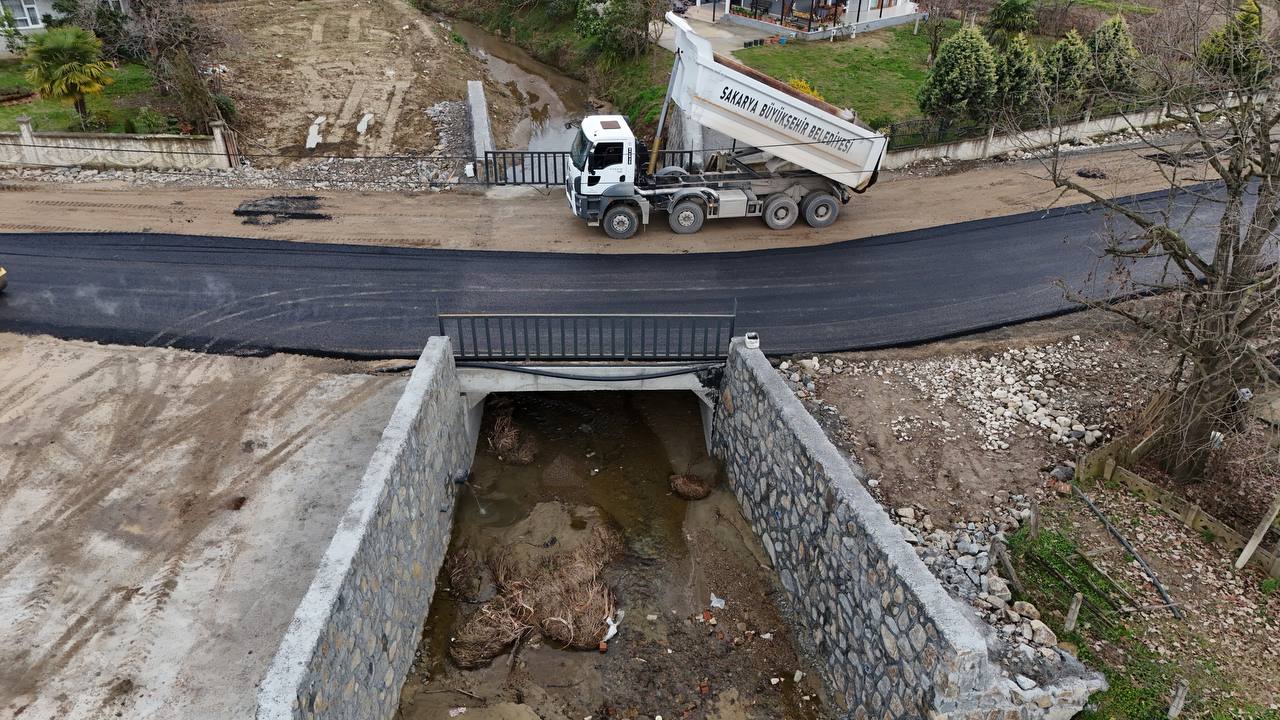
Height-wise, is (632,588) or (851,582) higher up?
(851,582)

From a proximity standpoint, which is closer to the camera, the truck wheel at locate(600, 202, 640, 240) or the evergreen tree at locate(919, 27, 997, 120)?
the truck wheel at locate(600, 202, 640, 240)

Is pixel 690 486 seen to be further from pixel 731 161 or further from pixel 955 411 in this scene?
pixel 731 161

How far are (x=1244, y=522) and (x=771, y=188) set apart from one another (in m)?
11.3

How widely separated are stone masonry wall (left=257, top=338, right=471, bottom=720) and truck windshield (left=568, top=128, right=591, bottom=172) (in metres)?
7.00

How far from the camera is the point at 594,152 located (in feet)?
59.2

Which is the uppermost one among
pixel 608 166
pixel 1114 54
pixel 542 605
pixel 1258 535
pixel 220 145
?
pixel 1114 54

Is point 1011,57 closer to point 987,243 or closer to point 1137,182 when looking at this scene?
point 1137,182

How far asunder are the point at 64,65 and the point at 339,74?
33.3 feet

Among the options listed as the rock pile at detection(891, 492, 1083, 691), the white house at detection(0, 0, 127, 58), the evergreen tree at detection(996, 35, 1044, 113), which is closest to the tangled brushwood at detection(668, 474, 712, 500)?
the rock pile at detection(891, 492, 1083, 691)

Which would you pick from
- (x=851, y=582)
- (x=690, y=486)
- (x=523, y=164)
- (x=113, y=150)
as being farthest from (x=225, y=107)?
(x=851, y=582)

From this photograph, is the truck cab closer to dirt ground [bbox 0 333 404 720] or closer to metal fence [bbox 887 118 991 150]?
dirt ground [bbox 0 333 404 720]

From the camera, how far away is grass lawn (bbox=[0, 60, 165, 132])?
2345 centimetres

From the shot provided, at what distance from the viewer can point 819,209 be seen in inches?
763

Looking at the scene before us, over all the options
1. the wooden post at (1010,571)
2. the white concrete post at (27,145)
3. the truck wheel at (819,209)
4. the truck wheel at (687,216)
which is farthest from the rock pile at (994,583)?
the white concrete post at (27,145)
